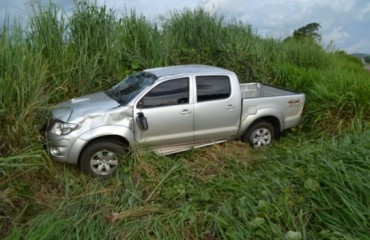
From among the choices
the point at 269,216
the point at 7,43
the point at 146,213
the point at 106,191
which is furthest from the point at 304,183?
the point at 7,43

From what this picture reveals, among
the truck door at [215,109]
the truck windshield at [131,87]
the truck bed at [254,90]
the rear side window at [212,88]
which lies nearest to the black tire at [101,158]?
the truck windshield at [131,87]

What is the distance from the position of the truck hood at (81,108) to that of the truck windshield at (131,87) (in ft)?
0.49

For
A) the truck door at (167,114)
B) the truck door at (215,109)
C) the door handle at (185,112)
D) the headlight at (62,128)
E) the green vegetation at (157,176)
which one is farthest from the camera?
the truck door at (215,109)

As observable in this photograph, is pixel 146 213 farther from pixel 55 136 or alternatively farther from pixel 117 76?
pixel 117 76

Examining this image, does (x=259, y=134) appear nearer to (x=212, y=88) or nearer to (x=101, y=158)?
(x=212, y=88)

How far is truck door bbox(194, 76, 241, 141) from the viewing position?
17.1ft

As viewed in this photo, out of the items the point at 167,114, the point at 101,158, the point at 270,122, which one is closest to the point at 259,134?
the point at 270,122

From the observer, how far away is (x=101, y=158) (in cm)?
453

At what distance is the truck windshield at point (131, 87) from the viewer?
4.90 m

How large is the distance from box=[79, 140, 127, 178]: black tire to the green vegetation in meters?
0.17

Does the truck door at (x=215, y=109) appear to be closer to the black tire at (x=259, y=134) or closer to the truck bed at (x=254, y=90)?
the black tire at (x=259, y=134)

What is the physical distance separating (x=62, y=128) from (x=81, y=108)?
1.42ft

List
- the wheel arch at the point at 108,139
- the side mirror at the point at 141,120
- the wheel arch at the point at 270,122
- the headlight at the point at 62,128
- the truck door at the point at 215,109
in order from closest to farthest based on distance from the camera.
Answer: the headlight at the point at 62,128, the wheel arch at the point at 108,139, the side mirror at the point at 141,120, the truck door at the point at 215,109, the wheel arch at the point at 270,122

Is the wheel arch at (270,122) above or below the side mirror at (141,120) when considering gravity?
below
